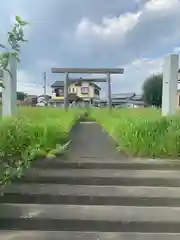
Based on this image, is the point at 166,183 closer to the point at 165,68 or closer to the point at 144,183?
the point at 144,183

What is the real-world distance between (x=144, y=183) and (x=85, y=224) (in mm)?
1040

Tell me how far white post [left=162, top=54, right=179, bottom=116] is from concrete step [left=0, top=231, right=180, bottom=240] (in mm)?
4022

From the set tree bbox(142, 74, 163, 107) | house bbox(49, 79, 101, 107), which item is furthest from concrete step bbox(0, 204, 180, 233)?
house bbox(49, 79, 101, 107)

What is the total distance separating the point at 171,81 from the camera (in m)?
6.70

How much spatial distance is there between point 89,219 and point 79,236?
23cm

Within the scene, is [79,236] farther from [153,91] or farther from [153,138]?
[153,91]

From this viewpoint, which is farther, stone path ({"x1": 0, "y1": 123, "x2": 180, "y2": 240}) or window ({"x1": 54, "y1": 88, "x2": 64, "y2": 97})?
window ({"x1": 54, "y1": 88, "x2": 64, "y2": 97})

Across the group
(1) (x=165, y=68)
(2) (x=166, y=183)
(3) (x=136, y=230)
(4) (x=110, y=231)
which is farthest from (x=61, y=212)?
(1) (x=165, y=68)

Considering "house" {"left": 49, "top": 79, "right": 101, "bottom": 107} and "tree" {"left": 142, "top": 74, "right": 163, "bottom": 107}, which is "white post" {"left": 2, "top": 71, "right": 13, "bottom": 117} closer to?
"tree" {"left": 142, "top": 74, "right": 163, "bottom": 107}

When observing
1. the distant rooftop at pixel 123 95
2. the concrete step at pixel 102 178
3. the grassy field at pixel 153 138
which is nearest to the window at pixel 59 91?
the distant rooftop at pixel 123 95

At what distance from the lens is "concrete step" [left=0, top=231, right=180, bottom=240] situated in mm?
2869

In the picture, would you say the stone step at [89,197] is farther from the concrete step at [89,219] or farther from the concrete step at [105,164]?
the concrete step at [105,164]

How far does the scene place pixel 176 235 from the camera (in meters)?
2.95

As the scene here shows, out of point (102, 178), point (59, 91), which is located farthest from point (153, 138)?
point (59, 91)
